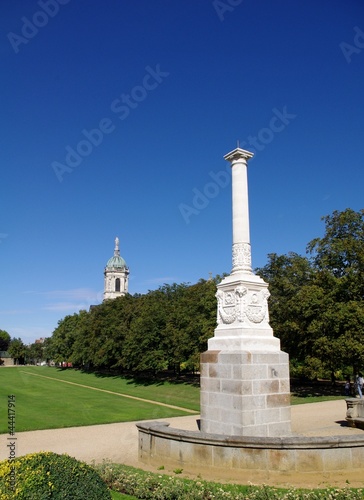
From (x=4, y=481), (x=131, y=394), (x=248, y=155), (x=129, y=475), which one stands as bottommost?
(x=131, y=394)

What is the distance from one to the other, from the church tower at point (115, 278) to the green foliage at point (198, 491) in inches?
4940

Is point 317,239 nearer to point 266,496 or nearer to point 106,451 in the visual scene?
point 106,451

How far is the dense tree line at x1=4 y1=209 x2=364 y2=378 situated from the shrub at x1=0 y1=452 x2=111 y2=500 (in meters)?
22.7

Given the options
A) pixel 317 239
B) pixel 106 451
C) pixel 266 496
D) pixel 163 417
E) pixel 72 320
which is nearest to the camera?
pixel 266 496

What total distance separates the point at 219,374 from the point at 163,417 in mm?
9941

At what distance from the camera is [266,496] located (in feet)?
24.3

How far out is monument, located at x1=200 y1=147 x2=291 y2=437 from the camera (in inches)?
458

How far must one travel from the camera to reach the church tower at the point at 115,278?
440ft

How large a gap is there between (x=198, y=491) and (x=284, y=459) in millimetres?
2731

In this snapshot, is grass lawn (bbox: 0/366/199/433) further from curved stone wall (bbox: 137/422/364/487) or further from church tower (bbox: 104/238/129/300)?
church tower (bbox: 104/238/129/300)

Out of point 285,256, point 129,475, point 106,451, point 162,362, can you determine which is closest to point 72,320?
point 162,362

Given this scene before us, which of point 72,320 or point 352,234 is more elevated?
point 352,234

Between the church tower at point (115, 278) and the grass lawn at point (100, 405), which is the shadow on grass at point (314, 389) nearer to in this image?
the grass lawn at point (100, 405)

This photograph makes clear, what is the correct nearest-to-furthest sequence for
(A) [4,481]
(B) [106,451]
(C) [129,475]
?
(A) [4,481], (C) [129,475], (B) [106,451]
